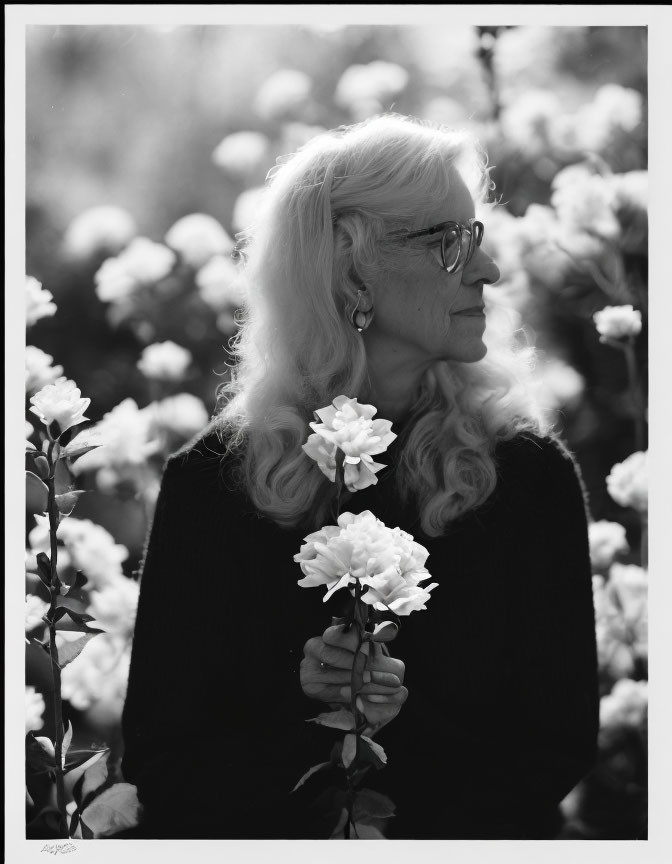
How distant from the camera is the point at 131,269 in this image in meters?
2.03

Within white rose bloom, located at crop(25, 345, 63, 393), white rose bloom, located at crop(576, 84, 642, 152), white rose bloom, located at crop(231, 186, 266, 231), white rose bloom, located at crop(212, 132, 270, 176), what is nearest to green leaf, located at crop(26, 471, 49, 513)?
white rose bloom, located at crop(25, 345, 63, 393)

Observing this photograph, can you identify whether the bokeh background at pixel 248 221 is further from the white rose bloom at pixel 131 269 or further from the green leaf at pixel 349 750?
the green leaf at pixel 349 750

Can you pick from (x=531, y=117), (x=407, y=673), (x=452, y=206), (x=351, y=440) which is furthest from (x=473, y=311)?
(x=531, y=117)

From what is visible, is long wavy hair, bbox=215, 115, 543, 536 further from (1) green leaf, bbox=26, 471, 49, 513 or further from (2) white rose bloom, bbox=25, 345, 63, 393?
(1) green leaf, bbox=26, 471, 49, 513

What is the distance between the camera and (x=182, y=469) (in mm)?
1542

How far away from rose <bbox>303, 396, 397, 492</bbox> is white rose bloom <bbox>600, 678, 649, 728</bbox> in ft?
3.67

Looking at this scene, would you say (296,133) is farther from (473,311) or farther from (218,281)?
(473,311)

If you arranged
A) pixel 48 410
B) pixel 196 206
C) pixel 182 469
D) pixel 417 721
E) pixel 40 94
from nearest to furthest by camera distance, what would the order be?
1. pixel 48 410
2. pixel 417 721
3. pixel 182 469
4. pixel 40 94
5. pixel 196 206

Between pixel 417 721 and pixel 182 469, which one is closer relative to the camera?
pixel 417 721

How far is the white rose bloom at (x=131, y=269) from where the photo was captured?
6.63ft

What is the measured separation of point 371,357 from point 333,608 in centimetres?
39

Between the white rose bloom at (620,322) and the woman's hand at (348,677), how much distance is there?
0.87m
